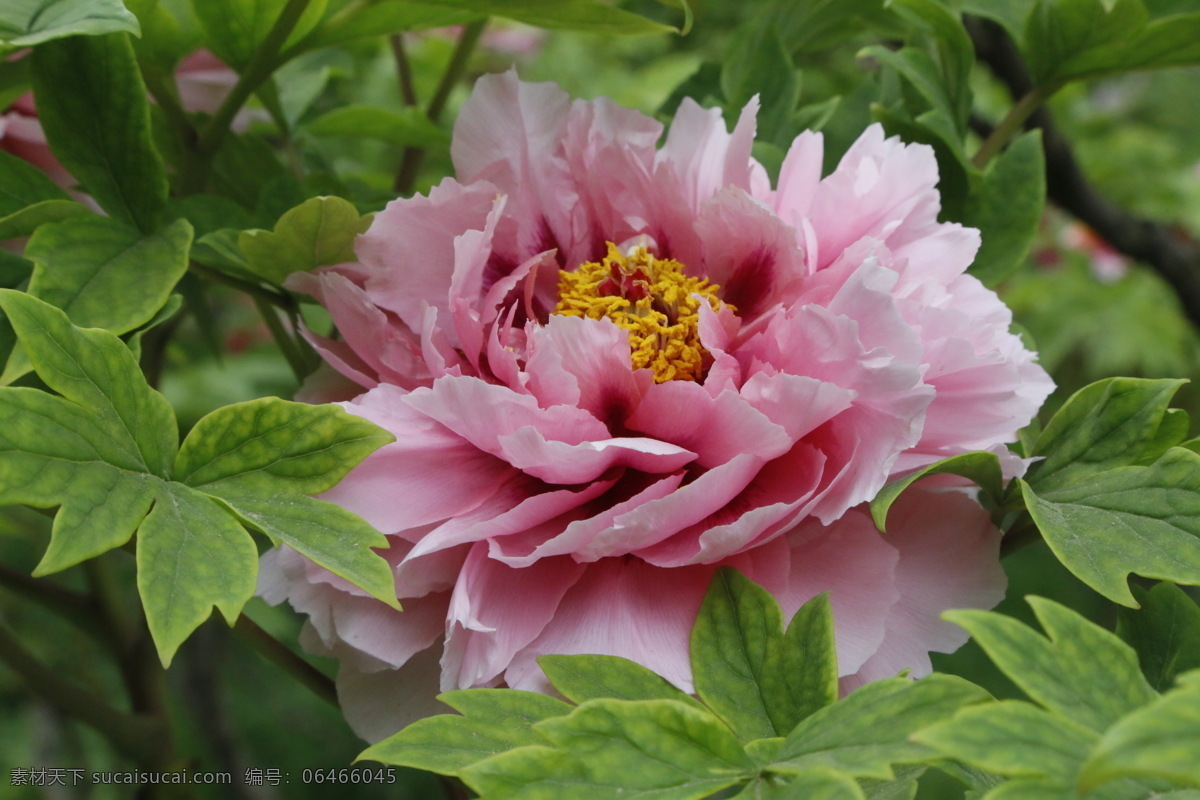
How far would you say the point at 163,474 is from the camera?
0.33 metres

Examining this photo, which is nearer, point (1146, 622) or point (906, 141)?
point (1146, 622)

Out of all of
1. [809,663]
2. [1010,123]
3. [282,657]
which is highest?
[1010,123]

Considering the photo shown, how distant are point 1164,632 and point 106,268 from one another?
37cm

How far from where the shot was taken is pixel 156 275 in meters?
0.38

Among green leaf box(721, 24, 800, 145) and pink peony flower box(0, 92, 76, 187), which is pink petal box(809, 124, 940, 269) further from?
pink peony flower box(0, 92, 76, 187)

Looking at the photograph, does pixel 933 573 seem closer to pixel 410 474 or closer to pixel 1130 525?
pixel 1130 525

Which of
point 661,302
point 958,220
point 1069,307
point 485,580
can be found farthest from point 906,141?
point 1069,307

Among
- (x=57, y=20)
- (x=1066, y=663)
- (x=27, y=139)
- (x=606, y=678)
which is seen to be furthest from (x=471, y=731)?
(x=27, y=139)

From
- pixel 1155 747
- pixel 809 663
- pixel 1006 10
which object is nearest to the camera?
pixel 1155 747

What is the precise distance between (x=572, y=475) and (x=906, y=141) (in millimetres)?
237

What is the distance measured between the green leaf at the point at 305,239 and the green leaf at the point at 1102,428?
254 millimetres

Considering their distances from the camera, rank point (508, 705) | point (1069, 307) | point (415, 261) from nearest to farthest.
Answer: point (508, 705) → point (415, 261) → point (1069, 307)

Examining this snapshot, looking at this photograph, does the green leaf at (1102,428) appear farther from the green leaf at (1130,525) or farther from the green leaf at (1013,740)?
the green leaf at (1013,740)

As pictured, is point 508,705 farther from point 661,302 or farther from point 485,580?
point 661,302
